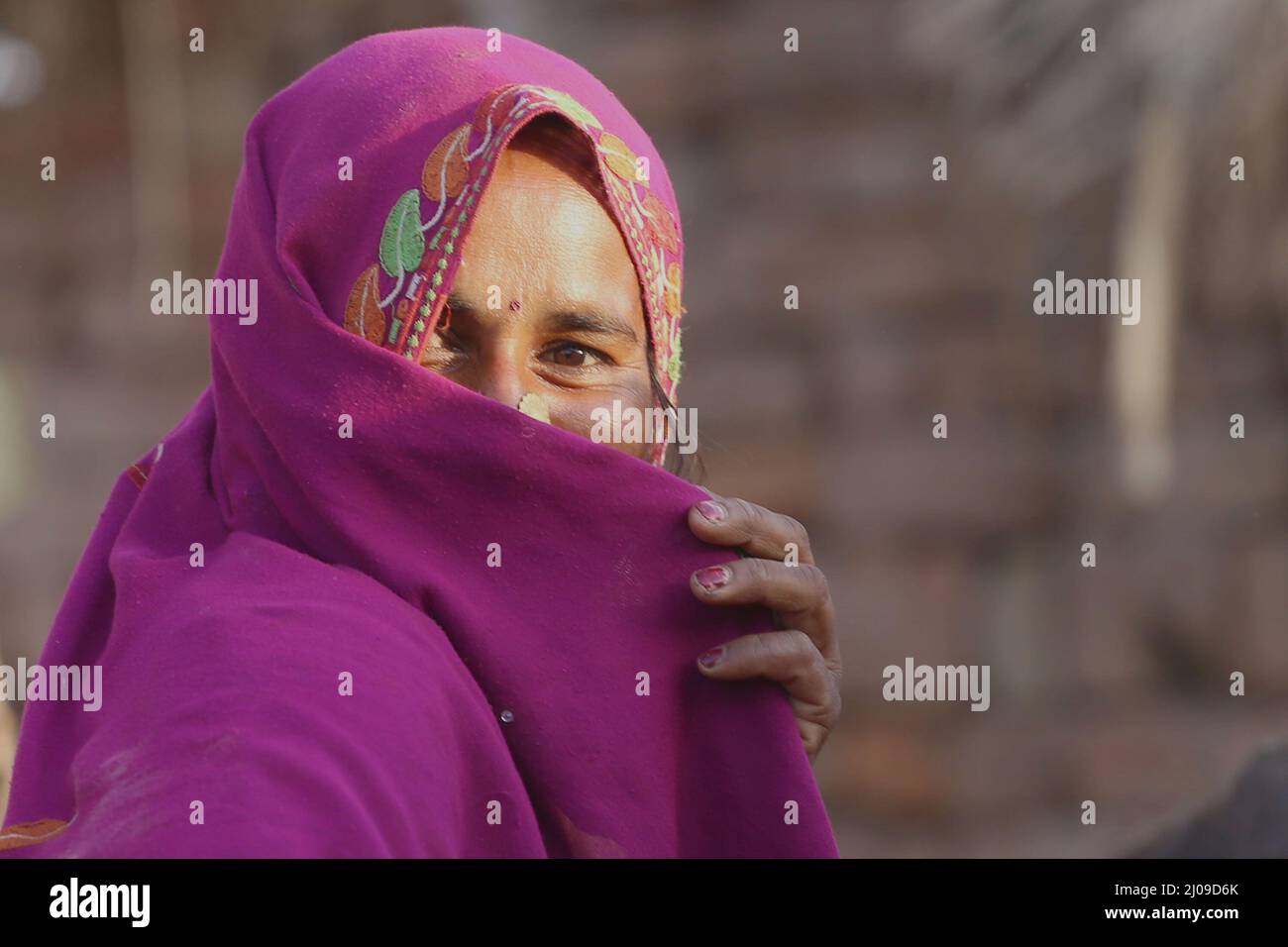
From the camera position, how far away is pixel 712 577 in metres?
1.70

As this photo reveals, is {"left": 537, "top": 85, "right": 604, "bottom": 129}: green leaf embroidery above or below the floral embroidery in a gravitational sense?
above

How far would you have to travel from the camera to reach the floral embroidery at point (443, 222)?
5.73 ft

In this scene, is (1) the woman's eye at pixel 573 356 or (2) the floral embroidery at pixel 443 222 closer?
(2) the floral embroidery at pixel 443 222

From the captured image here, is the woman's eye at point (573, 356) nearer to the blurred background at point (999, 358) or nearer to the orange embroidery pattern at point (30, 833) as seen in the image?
the orange embroidery pattern at point (30, 833)

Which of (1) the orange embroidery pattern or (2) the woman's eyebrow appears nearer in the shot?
(1) the orange embroidery pattern

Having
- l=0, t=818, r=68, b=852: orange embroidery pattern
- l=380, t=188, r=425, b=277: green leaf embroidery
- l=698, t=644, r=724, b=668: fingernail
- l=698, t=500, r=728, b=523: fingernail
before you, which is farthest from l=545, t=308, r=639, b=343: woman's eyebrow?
l=0, t=818, r=68, b=852: orange embroidery pattern

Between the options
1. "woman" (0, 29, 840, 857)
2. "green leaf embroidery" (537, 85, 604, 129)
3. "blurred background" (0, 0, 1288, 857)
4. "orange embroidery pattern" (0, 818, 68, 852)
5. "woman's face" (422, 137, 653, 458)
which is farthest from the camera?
"blurred background" (0, 0, 1288, 857)

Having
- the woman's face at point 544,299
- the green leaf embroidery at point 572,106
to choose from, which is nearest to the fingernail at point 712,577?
the woman's face at point 544,299

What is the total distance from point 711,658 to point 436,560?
29 centimetres

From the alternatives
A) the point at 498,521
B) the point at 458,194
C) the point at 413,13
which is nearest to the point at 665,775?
the point at 498,521

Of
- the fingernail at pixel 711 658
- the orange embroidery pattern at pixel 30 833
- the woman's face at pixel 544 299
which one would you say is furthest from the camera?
the woman's face at pixel 544 299

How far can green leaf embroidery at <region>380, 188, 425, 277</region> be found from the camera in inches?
69.4

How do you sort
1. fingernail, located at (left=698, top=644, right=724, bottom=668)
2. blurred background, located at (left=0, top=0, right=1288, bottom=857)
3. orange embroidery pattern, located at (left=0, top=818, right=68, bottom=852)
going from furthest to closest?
1. blurred background, located at (left=0, top=0, right=1288, bottom=857)
2. fingernail, located at (left=698, top=644, right=724, bottom=668)
3. orange embroidery pattern, located at (left=0, top=818, right=68, bottom=852)

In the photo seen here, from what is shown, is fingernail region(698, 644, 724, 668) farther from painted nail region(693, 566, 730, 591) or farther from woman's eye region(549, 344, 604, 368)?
woman's eye region(549, 344, 604, 368)
